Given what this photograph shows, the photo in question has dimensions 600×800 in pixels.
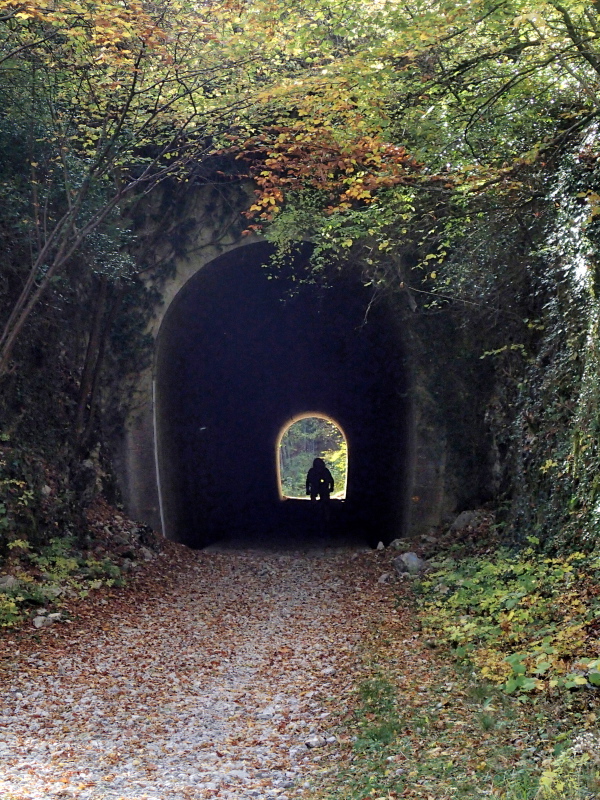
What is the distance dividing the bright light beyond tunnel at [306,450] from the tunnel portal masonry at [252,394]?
12874 mm

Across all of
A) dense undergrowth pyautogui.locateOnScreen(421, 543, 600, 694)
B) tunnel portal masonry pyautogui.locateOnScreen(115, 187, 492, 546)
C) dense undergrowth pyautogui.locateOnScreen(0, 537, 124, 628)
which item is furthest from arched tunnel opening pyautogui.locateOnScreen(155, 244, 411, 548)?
dense undergrowth pyautogui.locateOnScreen(421, 543, 600, 694)

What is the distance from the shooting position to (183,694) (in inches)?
208

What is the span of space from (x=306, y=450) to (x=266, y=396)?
18.7 m

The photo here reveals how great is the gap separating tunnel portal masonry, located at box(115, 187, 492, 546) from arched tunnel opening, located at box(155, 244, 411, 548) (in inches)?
1.6

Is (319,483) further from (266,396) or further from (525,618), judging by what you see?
(525,618)

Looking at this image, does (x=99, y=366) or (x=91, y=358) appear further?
(x=99, y=366)

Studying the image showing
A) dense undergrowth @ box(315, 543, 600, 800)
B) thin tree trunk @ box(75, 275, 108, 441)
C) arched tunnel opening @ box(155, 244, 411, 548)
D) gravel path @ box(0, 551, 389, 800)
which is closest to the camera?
dense undergrowth @ box(315, 543, 600, 800)

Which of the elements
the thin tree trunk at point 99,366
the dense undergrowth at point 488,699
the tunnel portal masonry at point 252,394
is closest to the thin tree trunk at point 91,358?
the thin tree trunk at point 99,366

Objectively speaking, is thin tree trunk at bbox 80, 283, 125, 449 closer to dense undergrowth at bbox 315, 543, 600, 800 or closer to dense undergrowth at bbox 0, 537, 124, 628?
dense undergrowth at bbox 0, 537, 124, 628

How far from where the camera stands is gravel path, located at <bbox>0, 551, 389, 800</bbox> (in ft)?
12.6

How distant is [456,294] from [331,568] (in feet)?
13.2

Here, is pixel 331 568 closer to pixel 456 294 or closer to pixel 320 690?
pixel 456 294

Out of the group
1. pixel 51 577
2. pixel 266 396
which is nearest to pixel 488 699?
pixel 51 577

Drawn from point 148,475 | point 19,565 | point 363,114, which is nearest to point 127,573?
point 19,565
